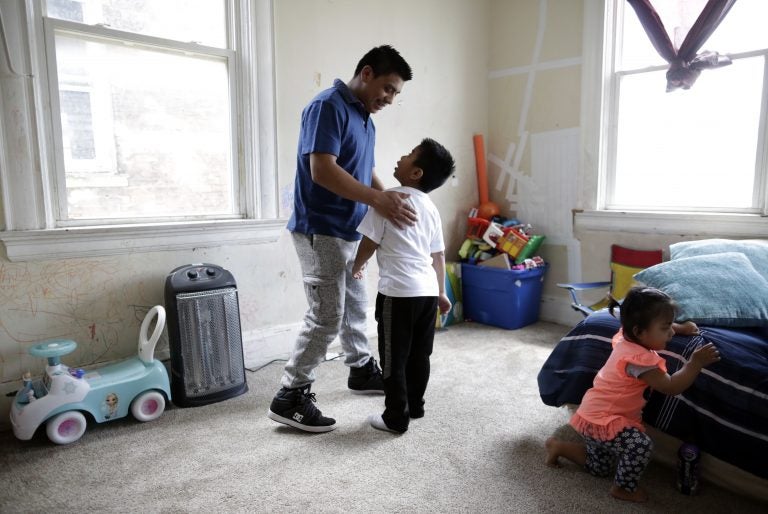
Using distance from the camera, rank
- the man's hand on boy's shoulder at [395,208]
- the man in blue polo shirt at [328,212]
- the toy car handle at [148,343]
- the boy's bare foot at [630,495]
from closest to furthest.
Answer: the boy's bare foot at [630,495], the man's hand on boy's shoulder at [395,208], the man in blue polo shirt at [328,212], the toy car handle at [148,343]

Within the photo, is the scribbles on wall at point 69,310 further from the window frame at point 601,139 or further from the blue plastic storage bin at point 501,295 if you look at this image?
the window frame at point 601,139

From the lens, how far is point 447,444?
6.49 ft

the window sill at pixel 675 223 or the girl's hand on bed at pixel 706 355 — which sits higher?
the window sill at pixel 675 223

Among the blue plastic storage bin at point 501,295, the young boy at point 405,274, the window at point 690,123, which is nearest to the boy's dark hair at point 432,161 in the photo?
the young boy at point 405,274

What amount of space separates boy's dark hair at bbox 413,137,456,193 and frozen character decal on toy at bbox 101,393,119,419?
148 cm

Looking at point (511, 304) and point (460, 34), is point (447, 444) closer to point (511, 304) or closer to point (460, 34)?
point (511, 304)

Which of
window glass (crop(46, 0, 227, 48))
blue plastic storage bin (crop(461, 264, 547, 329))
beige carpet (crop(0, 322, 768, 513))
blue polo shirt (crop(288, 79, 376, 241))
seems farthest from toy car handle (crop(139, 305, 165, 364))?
blue plastic storage bin (crop(461, 264, 547, 329))

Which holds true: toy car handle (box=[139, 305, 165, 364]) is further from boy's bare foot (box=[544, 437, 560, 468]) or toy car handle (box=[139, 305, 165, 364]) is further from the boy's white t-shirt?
boy's bare foot (box=[544, 437, 560, 468])

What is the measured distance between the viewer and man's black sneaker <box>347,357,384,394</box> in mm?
2459

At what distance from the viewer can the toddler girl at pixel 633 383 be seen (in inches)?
61.2

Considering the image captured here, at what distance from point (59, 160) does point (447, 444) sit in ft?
6.48

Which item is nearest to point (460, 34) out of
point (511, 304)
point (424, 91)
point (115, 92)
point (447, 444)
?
point (424, 91)

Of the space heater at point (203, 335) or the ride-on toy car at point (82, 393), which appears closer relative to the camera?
the ride-on toy car at point (82, 393)

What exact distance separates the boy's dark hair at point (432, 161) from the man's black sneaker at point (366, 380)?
96cm
